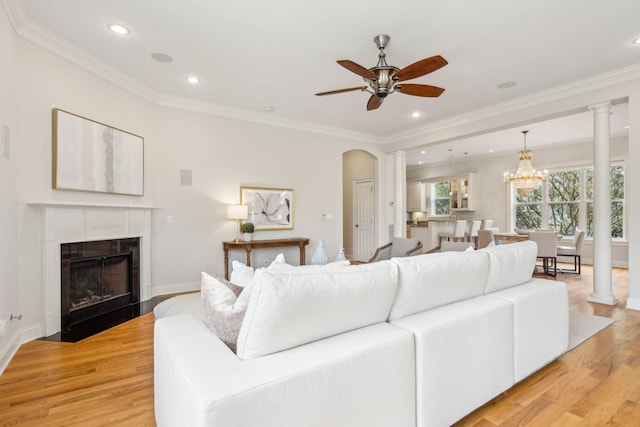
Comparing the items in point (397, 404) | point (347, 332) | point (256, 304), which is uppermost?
point (256, 304)

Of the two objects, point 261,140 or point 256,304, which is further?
point 261,140

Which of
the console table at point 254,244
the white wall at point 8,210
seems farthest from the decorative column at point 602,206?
the white wall at point 8,210

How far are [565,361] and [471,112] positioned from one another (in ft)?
12.8

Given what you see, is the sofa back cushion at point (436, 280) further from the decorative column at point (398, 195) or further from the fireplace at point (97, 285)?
the decorative column at point (398, 195)

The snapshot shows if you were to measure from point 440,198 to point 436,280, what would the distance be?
897 centimetres

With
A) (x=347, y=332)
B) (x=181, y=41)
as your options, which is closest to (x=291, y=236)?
(x=181, y=41)

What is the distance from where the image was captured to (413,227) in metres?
8.55

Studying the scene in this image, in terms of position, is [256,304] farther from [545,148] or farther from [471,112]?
[545,148]

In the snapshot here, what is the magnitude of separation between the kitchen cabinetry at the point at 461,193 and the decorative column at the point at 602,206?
4867mm

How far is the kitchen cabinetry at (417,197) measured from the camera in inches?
407

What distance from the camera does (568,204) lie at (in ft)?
24.4

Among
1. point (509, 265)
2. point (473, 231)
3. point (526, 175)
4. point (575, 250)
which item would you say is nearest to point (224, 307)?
point (509, 265)

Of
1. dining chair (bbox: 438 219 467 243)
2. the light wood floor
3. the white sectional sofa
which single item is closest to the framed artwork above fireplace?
the light wood floor

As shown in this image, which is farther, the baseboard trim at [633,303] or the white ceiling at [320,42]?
the baseboard trim at [633,303]
